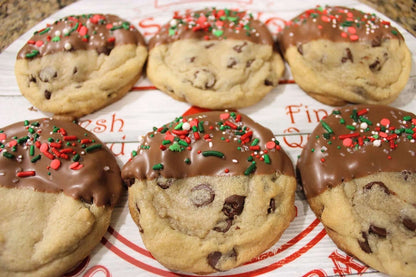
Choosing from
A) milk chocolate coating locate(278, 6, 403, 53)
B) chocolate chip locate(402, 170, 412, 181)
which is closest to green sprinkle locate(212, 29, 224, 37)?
milk chocolate coating locate(278, 6, 403, 53)

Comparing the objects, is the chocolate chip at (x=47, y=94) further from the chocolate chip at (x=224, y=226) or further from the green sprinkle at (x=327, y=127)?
the green sprinkle at (x=327, y=127)

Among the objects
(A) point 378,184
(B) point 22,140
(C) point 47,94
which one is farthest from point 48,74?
(A) point 378,184

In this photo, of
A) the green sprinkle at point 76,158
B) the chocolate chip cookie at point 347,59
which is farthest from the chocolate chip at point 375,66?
the green sprinkle at point 76,158

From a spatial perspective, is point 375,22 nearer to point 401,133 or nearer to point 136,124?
point 401,133

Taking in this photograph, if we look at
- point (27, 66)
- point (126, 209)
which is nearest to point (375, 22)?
point (126, 209)

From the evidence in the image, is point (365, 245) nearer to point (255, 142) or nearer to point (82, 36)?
point (255, 142)

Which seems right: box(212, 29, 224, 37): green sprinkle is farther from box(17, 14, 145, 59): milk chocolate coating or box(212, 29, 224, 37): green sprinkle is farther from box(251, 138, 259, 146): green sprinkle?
box(251, 138, 259, 146): green sprinkle
